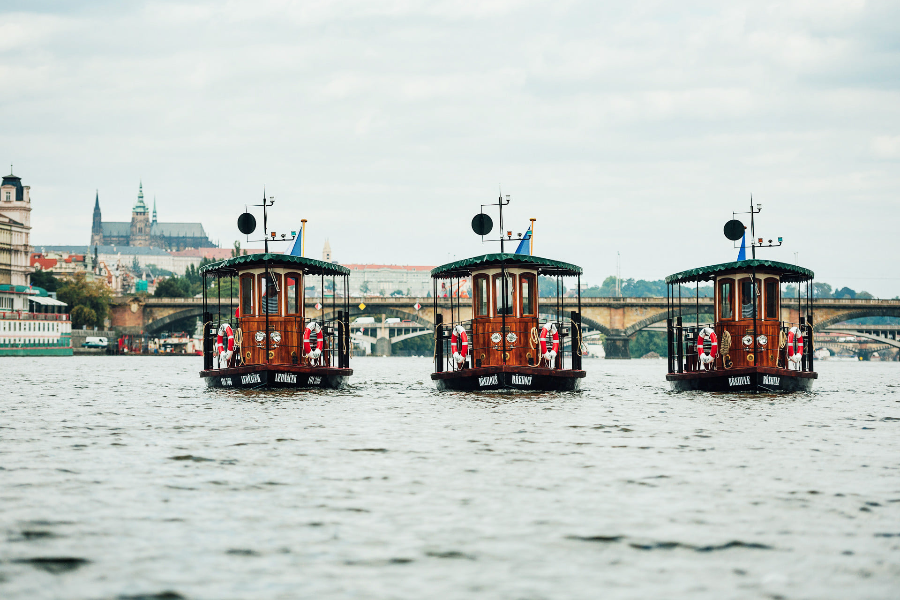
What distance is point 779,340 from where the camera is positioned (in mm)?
34125

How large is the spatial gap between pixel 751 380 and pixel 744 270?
3299 mm

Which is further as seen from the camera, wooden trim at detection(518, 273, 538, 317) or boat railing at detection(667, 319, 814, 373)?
boat railing at detection(667, 319, 814, 373)

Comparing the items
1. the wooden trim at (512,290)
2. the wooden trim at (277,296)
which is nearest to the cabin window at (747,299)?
the wooden trim at (512,290)

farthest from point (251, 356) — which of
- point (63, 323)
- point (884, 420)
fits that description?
point (63, 323)

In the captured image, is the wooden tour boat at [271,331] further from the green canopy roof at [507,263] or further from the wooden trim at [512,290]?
the wooden trim at [512,290]

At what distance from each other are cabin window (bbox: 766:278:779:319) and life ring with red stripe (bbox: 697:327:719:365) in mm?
1813

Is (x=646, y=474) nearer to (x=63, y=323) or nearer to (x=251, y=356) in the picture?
(x=251, y=356)

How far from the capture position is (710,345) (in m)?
35.2

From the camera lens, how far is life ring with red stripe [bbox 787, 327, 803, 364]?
3509cm

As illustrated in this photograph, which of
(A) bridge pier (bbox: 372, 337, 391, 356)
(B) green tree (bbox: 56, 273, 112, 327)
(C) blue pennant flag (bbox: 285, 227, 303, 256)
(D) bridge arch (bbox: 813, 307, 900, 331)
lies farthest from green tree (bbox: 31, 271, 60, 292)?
(C) blue pennant flag (bbox: 285, 227, 303, 256)

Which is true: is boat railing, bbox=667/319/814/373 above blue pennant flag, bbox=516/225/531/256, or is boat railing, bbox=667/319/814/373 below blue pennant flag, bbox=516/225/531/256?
below

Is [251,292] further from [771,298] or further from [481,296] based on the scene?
[771,298]

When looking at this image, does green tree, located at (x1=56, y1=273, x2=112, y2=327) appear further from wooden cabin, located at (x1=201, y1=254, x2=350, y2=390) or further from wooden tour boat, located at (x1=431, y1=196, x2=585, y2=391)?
wooden tour boat, located at (x1=431, y1=196, x2=585, y2=391)

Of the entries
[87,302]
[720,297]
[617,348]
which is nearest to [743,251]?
[720,297]
